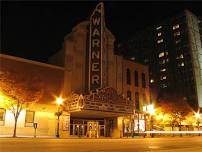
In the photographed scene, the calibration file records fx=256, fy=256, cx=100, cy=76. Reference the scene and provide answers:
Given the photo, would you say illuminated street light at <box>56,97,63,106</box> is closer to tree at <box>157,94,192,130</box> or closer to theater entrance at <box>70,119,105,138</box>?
theater entrance at <box>70,119,105,138</box>

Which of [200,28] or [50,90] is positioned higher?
[200,28]

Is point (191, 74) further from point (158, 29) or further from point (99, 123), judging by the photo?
point (99, 123)

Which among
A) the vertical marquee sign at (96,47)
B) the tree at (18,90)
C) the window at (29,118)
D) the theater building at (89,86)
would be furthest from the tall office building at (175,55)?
the tree at (18,90)

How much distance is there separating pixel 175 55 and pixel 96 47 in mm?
77234

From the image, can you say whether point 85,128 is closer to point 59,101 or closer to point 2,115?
point 59,101

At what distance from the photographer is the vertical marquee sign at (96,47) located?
4169 cm

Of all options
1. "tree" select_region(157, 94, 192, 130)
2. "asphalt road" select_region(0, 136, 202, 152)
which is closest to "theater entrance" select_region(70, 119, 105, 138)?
"asphalt road" select_region(0, 136, 202, 152)

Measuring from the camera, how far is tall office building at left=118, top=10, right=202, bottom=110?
101938 millimetres

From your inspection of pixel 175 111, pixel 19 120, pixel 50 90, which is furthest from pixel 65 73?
pixel 175 111

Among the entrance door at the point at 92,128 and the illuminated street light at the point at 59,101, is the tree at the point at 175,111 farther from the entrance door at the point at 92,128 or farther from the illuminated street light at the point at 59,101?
the illuminated street light at the point at 59,101

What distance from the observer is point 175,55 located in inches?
4422

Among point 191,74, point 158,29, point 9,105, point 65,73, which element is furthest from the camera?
point 158,29

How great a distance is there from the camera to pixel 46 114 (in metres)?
37.7

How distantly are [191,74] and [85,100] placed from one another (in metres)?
77.8
